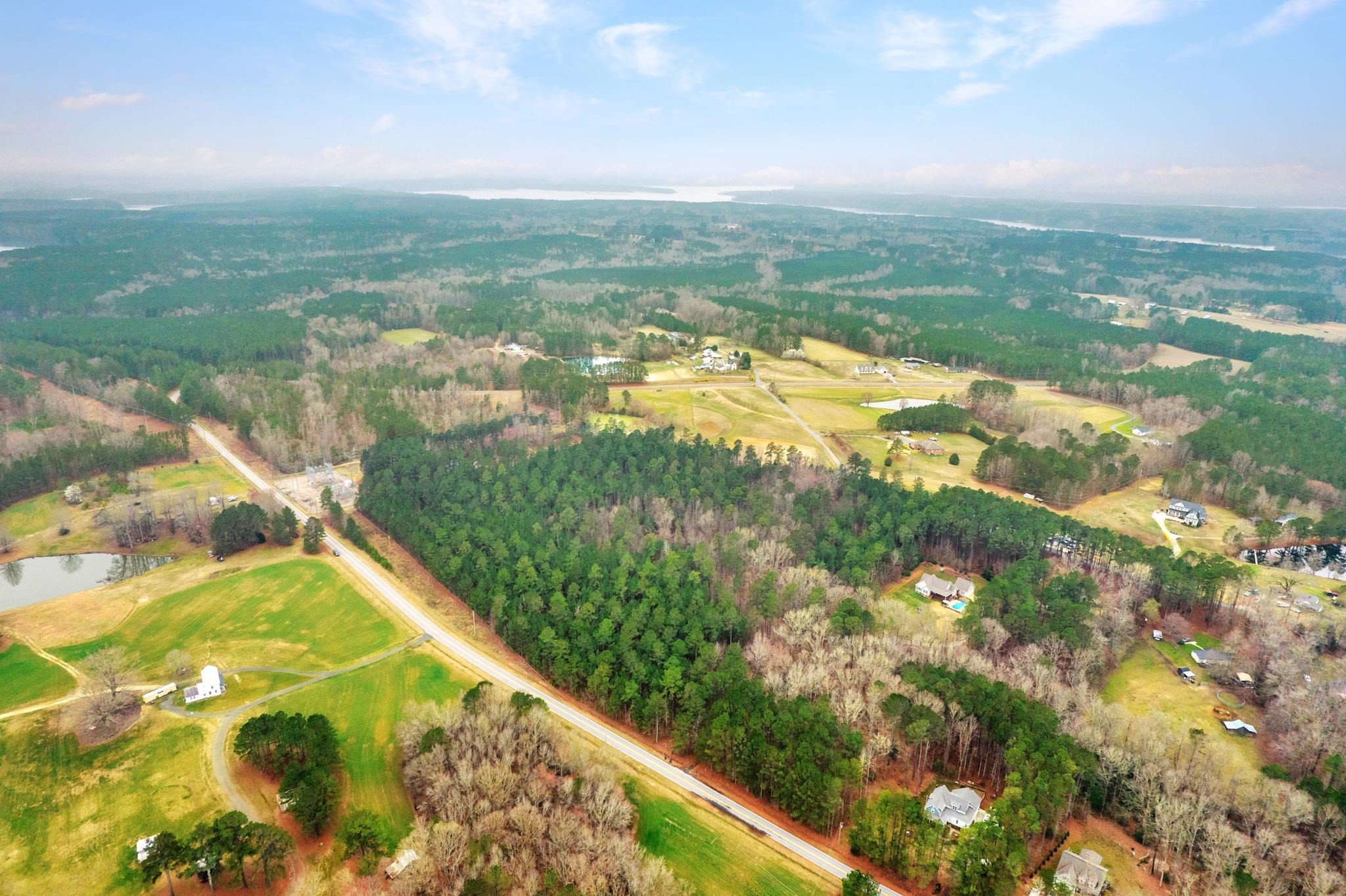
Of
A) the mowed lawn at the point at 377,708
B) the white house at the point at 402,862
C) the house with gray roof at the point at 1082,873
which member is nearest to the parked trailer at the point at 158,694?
the mowed lawn at the point at 377,708

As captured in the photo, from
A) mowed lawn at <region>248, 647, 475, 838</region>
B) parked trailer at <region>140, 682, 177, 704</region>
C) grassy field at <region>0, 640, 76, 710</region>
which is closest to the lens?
mowed lawn at <region>248, 647, 475, 838</region>

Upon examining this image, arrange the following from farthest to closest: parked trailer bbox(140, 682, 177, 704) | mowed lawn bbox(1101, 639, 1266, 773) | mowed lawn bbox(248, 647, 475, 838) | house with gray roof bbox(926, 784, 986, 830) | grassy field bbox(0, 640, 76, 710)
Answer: grassy field bbox(0, 640, 76, 710) → parked trailer bbox(140, 682, 177, 704) → mowed lawn bbox(1101, 639, 1266, 773) → mowed lawn bbox(248, 647, 475, 838) → house with gray roof bbox(926, 784, 986, 830)

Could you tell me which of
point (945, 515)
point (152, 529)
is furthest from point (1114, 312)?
point (152, 529)

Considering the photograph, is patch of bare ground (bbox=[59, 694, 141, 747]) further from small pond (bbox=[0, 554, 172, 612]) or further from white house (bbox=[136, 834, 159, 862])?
small pond (bbox=[0, 554, 172, 612])

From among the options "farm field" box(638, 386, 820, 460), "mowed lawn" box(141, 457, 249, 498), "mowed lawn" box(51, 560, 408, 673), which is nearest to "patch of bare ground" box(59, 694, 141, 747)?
"mowed lawn" box(51, 560, 408, 673)

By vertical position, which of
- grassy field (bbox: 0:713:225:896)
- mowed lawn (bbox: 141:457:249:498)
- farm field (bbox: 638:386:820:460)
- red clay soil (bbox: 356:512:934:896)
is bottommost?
red clay soil (bbox: 356:512:934:896)

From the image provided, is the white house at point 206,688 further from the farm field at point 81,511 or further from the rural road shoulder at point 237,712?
the farm field at point 81,511

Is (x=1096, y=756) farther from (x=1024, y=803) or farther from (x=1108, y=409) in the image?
(x=1108, y=409)

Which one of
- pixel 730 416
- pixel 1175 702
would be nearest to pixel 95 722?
pixel 1175 702
